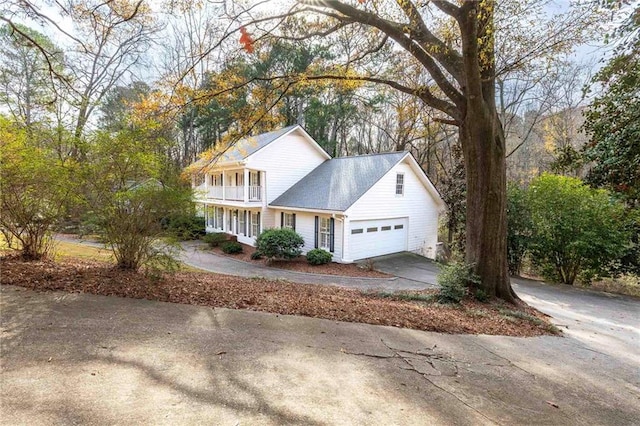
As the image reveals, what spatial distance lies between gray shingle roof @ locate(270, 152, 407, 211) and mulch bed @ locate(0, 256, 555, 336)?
968 centimetres

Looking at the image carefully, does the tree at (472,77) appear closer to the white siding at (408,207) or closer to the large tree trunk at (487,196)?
the large tree trunk at (487,196)

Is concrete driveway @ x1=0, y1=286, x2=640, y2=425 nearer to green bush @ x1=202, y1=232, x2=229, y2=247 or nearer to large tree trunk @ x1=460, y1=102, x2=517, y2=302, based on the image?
large tree trunk @ x1=460, y1=102, x2=517, y2=302

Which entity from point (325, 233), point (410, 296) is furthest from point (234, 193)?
point (410, 296)

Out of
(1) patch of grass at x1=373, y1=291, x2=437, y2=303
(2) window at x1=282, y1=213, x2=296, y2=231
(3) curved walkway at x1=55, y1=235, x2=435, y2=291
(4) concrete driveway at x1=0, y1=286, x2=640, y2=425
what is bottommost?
(3) curved walkway at x1=55, y1=235, x2=435, y2=291

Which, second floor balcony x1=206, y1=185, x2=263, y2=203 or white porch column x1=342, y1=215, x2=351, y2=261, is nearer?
white porch column x1=342, y1=215, x2=351, y2=261

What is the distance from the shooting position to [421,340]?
490 centimetres

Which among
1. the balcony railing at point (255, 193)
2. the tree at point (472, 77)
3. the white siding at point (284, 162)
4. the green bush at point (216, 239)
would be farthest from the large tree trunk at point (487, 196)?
the green bush at point (216, 239)

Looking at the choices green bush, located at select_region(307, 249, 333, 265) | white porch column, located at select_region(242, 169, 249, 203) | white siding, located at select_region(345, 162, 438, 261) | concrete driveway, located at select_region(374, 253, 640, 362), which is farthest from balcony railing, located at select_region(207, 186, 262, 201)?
concrete driveway, located at select_region(374, 253, 640, 362)

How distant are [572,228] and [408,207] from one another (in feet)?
25.3

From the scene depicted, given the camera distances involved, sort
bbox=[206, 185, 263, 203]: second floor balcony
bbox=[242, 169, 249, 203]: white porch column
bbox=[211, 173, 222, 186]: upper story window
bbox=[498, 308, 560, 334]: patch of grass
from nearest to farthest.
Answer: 1. bbox=[498, 308, 560, 334]: patch of grass
2. bbox=[242, 169, 249, 203]: white porch column
3. bbox=[206, 185, 263, 203]: second floor balcony
4. bbox=[211, 173, 222, 186]: upper story window

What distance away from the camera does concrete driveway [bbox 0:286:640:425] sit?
2.66 meters

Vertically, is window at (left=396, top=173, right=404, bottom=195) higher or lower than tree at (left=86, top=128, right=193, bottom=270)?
higher

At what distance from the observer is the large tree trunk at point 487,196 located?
7902 mm

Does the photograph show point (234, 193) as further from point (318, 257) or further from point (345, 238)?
point (345, 238)
